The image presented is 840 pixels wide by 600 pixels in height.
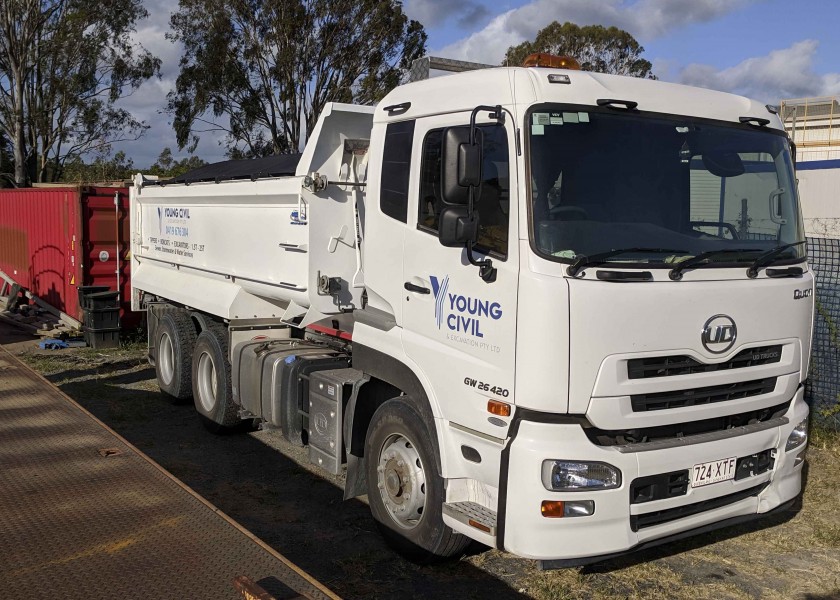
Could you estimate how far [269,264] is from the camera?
23.5ft

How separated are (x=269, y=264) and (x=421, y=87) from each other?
2717mm

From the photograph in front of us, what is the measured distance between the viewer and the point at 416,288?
16.0 ft

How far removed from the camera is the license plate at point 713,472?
429cm

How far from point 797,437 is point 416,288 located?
2.48 metres

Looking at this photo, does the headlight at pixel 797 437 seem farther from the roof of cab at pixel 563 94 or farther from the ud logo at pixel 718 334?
the roof of cab at pixel 563 94

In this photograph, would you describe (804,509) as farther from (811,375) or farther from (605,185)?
(605,185)

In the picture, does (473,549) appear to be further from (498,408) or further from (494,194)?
(494,194)

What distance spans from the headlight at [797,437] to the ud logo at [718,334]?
0.92 meters

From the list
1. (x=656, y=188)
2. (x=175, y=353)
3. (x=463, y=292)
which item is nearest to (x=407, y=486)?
(x=463, y=292)

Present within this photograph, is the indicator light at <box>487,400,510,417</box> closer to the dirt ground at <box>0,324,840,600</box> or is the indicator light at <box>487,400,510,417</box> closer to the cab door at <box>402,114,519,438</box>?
the cab door at <box>402,114,519,438</box>

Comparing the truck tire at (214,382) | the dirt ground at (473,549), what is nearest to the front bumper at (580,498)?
the dirt ground at (473,549)

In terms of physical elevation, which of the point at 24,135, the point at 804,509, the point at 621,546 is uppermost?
the point at 24,135

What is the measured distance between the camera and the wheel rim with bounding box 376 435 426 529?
16.4ft

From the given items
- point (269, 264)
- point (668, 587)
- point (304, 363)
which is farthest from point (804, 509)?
point (269, 264)
